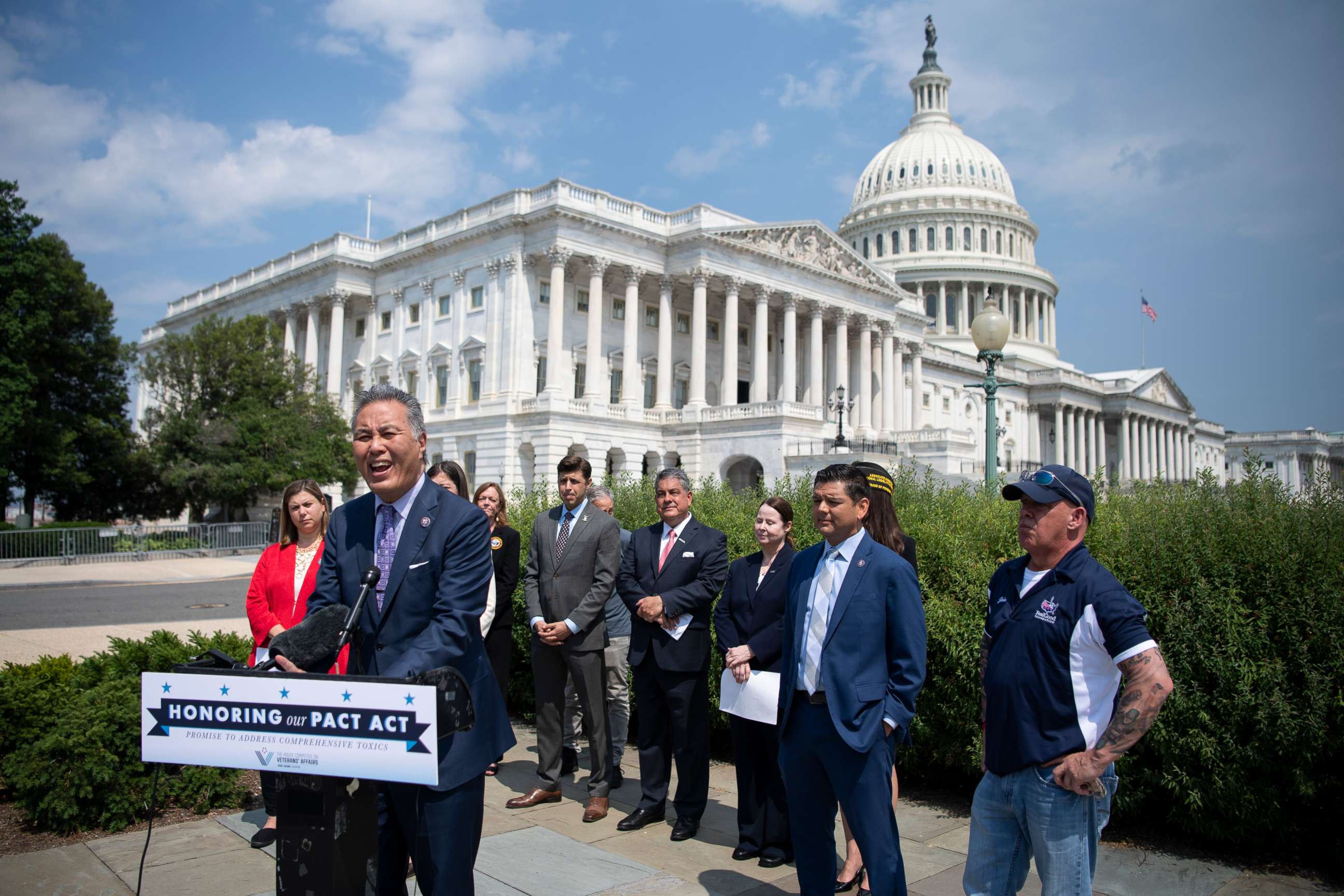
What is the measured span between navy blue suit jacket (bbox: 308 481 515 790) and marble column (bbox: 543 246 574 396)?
45.6m

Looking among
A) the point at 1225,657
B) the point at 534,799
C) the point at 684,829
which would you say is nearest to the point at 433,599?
the point at 684,829

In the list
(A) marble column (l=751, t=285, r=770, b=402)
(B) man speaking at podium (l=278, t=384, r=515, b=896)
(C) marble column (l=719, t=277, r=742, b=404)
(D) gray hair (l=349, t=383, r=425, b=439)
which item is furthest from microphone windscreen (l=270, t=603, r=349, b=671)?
(A) marble column (l=751, t=285, r=770, b=402)

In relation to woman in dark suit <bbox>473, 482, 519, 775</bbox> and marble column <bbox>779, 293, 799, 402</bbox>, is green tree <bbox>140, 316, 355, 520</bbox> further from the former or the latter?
woman in dark suit <bbox>473, 482, 519, 775</bbox>

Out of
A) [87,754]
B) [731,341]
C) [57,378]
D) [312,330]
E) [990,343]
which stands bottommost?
[87,754]

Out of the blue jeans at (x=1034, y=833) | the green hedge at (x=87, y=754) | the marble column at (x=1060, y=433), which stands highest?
the marble column at (x=1060, y=433)

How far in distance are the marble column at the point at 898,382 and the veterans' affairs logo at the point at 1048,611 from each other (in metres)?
65.2

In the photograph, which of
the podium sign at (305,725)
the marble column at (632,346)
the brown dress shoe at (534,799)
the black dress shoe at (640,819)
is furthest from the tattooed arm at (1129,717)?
the marble column at (632,346)

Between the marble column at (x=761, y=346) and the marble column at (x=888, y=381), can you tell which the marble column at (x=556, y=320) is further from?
the marble column at (x=888, y=381)

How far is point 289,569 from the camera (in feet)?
22.8

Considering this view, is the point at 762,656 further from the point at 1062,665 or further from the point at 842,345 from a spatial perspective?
the point at 842,345

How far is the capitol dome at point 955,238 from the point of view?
103500mm

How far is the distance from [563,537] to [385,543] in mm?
3821

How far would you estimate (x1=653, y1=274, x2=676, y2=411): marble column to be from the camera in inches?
2169

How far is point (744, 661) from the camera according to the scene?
614 cm
